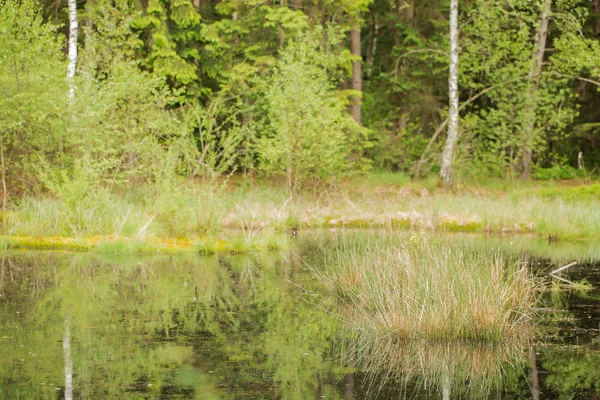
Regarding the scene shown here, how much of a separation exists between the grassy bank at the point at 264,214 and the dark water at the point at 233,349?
3204 millimetres

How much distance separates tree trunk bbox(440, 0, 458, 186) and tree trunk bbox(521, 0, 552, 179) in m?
2.38

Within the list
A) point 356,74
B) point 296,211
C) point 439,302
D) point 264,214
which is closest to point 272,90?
point 296,211

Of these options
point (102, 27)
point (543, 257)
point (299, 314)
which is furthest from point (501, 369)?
point (102, 27)

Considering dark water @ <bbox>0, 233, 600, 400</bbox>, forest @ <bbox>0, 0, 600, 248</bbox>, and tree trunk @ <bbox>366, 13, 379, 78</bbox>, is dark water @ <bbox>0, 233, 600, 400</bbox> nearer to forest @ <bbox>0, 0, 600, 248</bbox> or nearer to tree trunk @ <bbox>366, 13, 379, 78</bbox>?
forest @ <bbox>0, 0, 600, 248</bbox>

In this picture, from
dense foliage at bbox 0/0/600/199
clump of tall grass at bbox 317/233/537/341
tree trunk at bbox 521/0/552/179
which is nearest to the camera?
clump of tall grass at bbox 317/233/537/341

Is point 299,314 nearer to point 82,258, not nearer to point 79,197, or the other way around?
point 82,258

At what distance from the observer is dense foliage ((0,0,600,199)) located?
17.1 meters

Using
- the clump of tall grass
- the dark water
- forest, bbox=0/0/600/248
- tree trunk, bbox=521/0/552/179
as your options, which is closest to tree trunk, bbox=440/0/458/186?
forest, bbox=0/0/600/248

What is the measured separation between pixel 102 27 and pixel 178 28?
6239 millimetres

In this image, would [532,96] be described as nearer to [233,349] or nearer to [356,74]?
[356,74]

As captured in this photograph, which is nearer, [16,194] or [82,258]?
[82,258]

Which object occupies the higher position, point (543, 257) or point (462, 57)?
point (462, 57)

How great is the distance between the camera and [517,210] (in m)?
18.7

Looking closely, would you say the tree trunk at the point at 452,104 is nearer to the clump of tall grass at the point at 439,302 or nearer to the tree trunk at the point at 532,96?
the tree trunk at the point at 532,96
